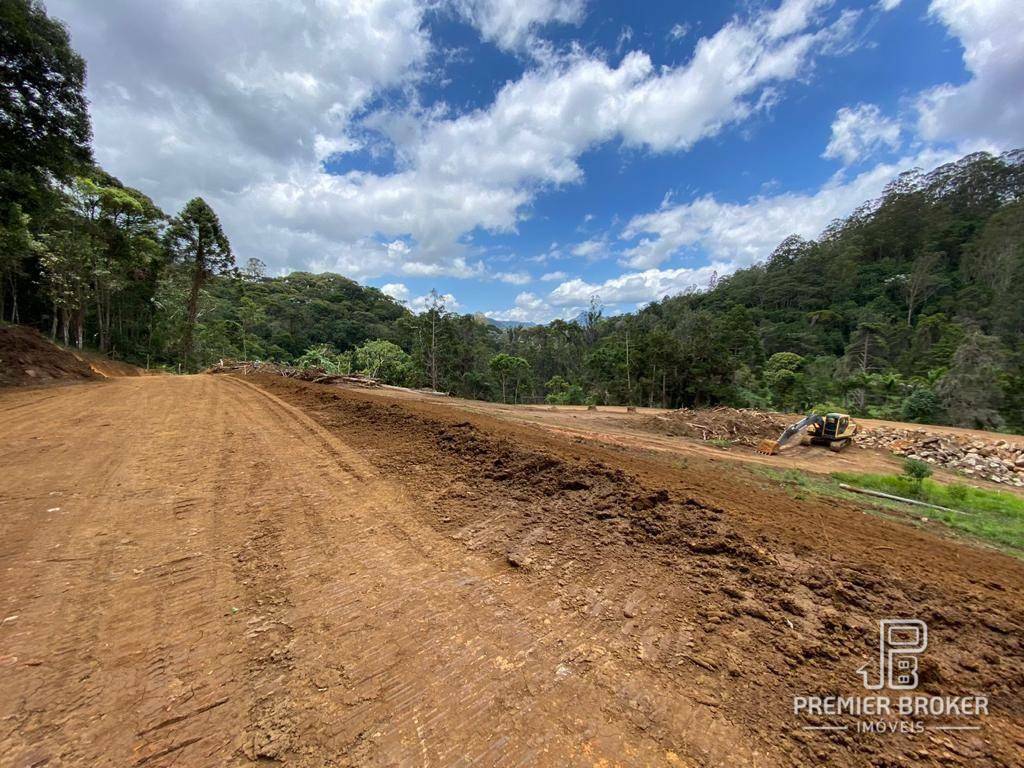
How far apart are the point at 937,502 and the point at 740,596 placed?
723cm

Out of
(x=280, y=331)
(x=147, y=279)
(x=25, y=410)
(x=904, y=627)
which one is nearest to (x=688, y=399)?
(x=904, y=627)

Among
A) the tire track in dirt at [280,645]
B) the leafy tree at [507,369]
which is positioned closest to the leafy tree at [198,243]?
the leafy tree at [507,369]

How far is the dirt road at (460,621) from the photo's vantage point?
160 centimetres

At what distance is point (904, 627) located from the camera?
7.30 ft

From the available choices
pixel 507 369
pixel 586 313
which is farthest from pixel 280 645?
pixel 586 313

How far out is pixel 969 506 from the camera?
6672mm

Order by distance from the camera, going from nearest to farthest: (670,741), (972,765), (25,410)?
(972,765) < (670,741) < (25,410)

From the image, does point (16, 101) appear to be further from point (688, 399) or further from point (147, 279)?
point (688, 399)

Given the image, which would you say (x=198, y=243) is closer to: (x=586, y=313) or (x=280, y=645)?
(x=280, y=645)

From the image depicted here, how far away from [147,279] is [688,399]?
37265mm

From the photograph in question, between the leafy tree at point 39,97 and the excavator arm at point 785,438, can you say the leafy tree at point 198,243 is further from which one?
the excavator arm at point 785,438

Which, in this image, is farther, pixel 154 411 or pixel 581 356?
pixel 581 356
